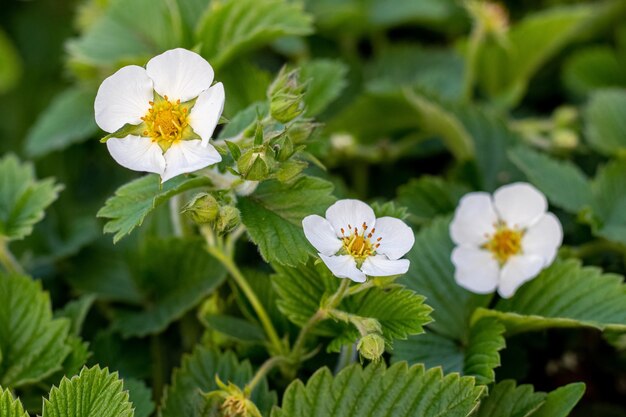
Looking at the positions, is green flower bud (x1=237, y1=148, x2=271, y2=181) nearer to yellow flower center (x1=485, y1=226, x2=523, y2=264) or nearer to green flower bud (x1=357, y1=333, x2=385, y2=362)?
green flower bud (x1=357, y1=333, x2=385, y2=362)

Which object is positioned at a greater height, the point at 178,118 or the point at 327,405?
the point at 178,118

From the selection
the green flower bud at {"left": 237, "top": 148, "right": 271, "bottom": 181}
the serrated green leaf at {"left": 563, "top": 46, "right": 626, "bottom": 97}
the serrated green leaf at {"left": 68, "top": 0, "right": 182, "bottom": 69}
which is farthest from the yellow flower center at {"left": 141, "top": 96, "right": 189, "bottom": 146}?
the serrated green leaf at {"left": 563, "top": 46, "right": 626, "bottom": 97}

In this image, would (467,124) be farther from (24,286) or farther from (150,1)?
(24,286)

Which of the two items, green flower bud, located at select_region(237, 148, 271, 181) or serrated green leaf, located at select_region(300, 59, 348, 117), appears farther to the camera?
serrated green leaf, located at select_region(300, 59, 348, 117)

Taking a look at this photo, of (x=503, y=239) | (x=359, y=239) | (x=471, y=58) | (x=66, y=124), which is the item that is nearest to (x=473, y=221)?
(x=503, y=239)

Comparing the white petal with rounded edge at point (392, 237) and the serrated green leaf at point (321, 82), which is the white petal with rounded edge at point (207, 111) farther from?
the serrated green leaf at point (321, 82)

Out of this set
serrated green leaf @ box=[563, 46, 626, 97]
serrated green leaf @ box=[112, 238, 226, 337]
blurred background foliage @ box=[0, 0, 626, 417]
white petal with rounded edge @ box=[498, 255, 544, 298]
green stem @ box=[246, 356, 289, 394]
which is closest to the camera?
green stem @ box=[246, 356, 289, 394]

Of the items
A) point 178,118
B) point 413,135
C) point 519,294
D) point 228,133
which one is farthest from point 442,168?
point 178,118
